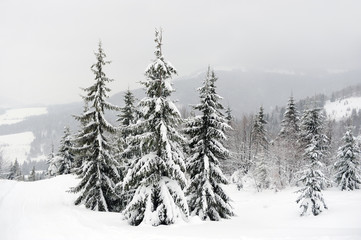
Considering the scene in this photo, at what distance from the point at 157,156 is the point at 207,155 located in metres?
5.68

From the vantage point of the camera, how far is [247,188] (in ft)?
147

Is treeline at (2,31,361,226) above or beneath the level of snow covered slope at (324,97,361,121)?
beneath

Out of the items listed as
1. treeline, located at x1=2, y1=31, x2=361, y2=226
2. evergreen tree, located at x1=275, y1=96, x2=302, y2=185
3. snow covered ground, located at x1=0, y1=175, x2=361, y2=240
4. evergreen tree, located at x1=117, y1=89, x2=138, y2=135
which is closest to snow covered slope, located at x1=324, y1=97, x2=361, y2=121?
evergreen tree, located at x1=275, y1=96, x2=302, y2=185

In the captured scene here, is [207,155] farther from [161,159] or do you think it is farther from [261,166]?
[261,166]

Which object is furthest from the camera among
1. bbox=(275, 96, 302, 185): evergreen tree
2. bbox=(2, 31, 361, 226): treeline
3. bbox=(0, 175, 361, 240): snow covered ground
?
bbox=(275, 96, 302, 185): evergreen tree

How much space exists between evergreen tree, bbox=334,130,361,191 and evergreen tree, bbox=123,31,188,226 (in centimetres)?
2730

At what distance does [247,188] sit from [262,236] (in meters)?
37.7

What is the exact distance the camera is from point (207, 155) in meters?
17.8

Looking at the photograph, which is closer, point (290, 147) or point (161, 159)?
point (161, 159)

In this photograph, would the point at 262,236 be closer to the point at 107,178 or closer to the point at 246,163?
the point at 107,178

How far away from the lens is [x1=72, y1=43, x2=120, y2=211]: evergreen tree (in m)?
18.1

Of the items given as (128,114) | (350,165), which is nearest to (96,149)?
(128,114)

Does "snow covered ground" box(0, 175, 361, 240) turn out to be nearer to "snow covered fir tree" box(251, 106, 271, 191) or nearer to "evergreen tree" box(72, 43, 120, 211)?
"evergreen tree" box(72, 43, 120, 211)

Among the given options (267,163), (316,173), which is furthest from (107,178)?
(267,163)
